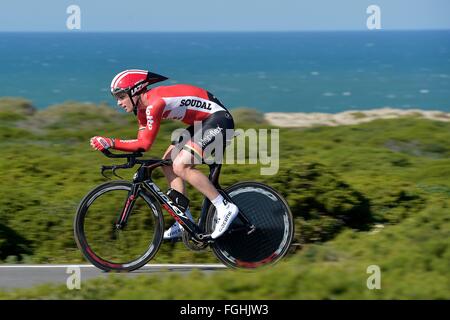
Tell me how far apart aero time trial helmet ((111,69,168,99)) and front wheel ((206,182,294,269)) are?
128 centimetres

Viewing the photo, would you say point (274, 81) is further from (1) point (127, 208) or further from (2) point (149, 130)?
(2) point (149, 130)

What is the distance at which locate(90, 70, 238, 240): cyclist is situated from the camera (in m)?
7.93

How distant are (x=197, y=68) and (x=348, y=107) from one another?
59577 mm

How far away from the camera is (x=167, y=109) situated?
26.2 ft

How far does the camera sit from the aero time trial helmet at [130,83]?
8031mm

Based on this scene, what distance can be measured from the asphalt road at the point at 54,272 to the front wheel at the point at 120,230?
145 millimetres

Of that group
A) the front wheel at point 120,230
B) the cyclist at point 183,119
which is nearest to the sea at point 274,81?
the front wheel at point 120,230

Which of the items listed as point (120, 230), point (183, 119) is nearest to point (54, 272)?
point (120, 230)

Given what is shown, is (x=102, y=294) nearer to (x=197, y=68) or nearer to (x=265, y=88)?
(x=265, y=88)

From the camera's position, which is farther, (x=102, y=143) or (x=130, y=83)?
(x=130, y=83)

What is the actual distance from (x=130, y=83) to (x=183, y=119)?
60 centimetres

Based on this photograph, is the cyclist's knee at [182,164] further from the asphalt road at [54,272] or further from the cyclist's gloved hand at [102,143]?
the asphalt road at [54,272]
